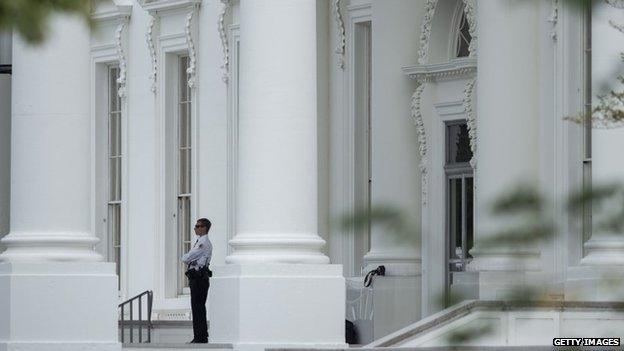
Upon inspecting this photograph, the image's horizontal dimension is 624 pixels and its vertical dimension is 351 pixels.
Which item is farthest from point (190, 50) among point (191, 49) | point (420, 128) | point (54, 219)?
Answer: point (54, 219)

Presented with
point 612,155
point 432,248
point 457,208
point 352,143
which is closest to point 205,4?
point 352,143

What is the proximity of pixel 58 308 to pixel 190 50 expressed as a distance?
8593 mm

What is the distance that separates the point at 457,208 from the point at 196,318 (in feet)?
11.9

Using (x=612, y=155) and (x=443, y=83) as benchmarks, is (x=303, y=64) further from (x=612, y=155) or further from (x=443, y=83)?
(x=443, y=83)

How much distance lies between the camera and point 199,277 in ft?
73.6

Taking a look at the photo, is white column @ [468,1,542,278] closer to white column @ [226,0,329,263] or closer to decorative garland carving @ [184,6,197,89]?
white column @ [226,0,329,263]

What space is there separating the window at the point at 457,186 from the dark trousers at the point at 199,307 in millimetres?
2971

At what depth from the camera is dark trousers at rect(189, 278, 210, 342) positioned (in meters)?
22.1

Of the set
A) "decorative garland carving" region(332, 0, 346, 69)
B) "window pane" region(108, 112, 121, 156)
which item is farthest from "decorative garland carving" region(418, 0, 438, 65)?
"window pane" region(108, 112, 121, 156)

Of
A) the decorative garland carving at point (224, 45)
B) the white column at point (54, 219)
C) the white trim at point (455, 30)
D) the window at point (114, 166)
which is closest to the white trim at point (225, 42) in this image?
the decorative garland carving at point (224, 45)

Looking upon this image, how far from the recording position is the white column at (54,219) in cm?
1942

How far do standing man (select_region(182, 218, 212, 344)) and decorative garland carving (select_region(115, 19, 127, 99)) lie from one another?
643 cm

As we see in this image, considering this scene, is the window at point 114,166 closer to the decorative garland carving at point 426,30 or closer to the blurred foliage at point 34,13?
the decorative garland carving at point 426,30

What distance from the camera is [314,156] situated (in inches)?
755
